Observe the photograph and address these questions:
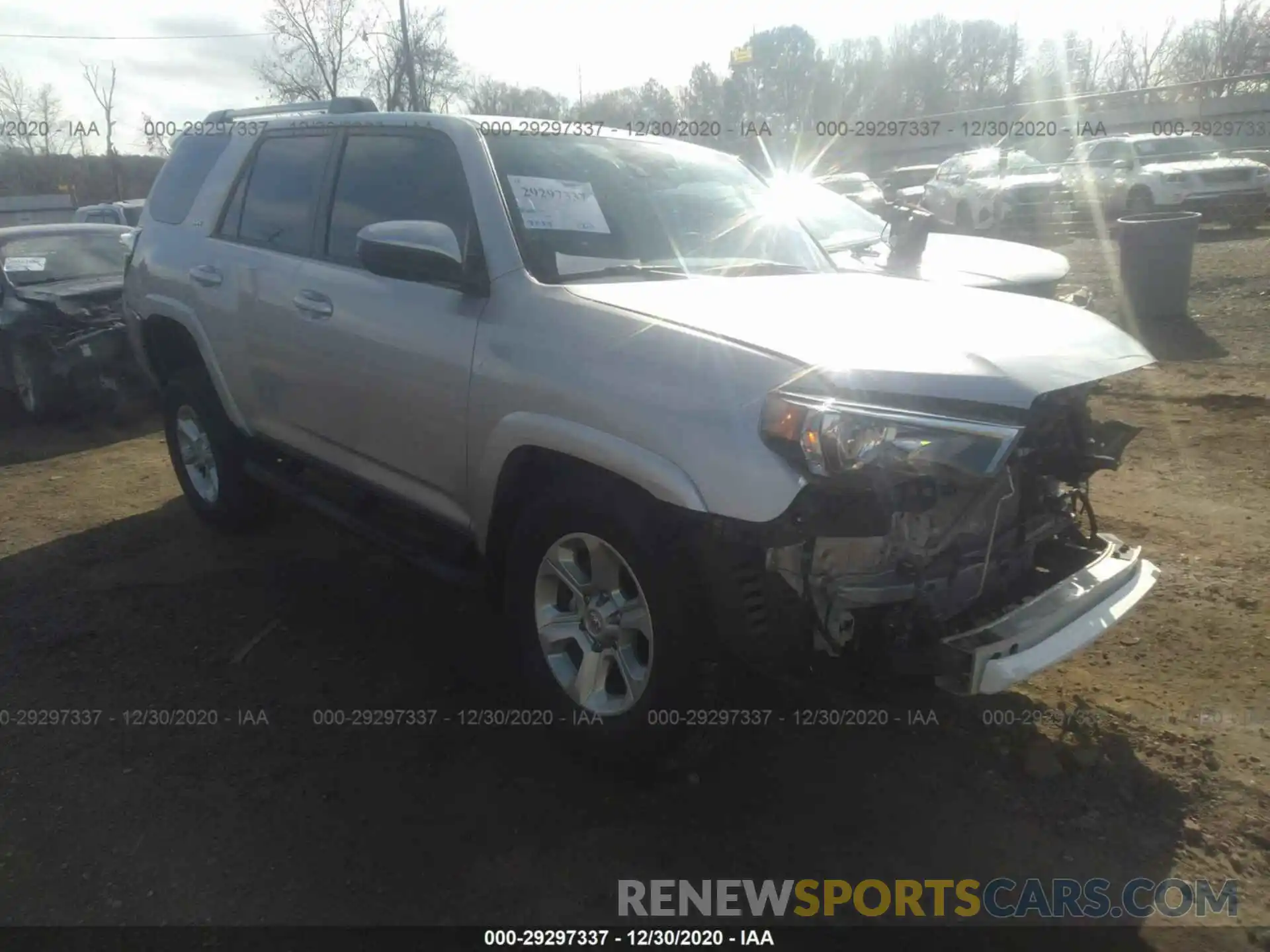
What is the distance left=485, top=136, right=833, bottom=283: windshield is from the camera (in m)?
3.33

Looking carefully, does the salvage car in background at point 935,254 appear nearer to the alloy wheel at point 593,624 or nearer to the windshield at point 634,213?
the windshield at point 634,213

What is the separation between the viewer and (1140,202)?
18484 mm

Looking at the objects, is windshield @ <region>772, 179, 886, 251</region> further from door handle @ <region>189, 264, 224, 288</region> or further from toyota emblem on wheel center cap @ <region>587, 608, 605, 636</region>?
toyota emblem on wheel center cap @ <region>587, 608, 605, 636</region>

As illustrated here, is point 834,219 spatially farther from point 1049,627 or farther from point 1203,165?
point 1203,165

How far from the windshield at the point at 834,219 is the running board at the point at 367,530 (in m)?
4.09

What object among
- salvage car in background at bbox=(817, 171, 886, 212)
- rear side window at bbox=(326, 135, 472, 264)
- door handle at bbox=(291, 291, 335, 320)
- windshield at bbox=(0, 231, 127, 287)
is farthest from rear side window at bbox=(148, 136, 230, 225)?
salvage car in background at bbox=(817, 171, 886, 212)

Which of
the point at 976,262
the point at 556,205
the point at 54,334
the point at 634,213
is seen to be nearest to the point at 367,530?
the point at 556,205

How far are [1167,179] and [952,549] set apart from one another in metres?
18.3

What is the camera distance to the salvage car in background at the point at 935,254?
21.3 feet

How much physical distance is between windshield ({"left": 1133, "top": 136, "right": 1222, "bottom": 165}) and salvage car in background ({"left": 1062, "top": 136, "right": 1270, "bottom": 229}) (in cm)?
1

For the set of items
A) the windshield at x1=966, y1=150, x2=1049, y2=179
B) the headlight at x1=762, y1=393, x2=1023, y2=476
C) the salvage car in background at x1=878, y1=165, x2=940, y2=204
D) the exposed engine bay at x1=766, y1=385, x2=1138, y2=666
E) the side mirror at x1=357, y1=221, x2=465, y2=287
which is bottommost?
the exposed engine bay at x1=766, y1=385, x2=1138, y2=666

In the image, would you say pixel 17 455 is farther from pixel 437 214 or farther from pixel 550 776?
pixel 550 776

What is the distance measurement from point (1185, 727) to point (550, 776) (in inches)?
84.0

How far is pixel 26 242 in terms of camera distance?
29.8 feet
